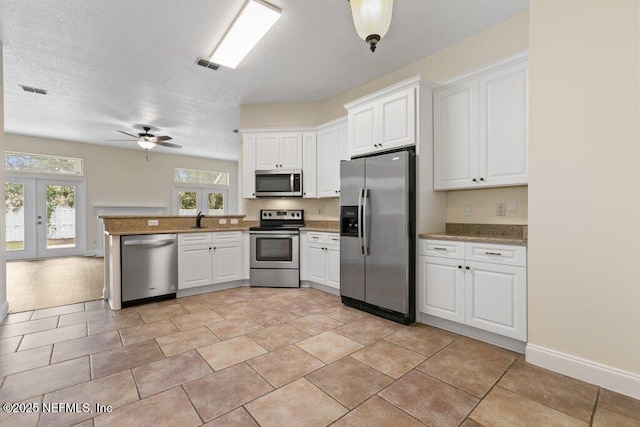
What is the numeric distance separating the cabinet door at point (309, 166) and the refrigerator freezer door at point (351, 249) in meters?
1.13

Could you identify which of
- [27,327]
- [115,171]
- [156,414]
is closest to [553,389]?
[156,414]

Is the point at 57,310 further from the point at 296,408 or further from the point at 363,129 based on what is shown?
the point at 363,129

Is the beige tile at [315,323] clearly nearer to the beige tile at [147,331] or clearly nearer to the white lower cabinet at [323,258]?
the white lower cabinet at [323,258]

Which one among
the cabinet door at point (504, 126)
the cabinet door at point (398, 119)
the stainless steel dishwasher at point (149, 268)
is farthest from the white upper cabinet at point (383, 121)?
the stainless steel dishwasher at point (149, 268)

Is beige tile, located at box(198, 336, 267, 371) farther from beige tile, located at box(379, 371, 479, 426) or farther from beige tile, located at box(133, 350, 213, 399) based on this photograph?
beige tile, located at box(379, 371, 479, 426)

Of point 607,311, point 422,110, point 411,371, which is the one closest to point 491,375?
point 411,371

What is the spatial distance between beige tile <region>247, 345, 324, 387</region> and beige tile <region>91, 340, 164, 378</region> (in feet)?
2.68

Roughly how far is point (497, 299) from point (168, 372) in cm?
261

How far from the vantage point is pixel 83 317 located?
10.4 feet

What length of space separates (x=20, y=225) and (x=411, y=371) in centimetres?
904

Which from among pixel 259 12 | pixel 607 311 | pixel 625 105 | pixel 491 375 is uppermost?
pixel 259 12

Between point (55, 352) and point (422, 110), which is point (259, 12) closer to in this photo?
point (422, 110)

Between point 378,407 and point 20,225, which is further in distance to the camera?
point 20,225

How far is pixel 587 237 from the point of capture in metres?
1.99
